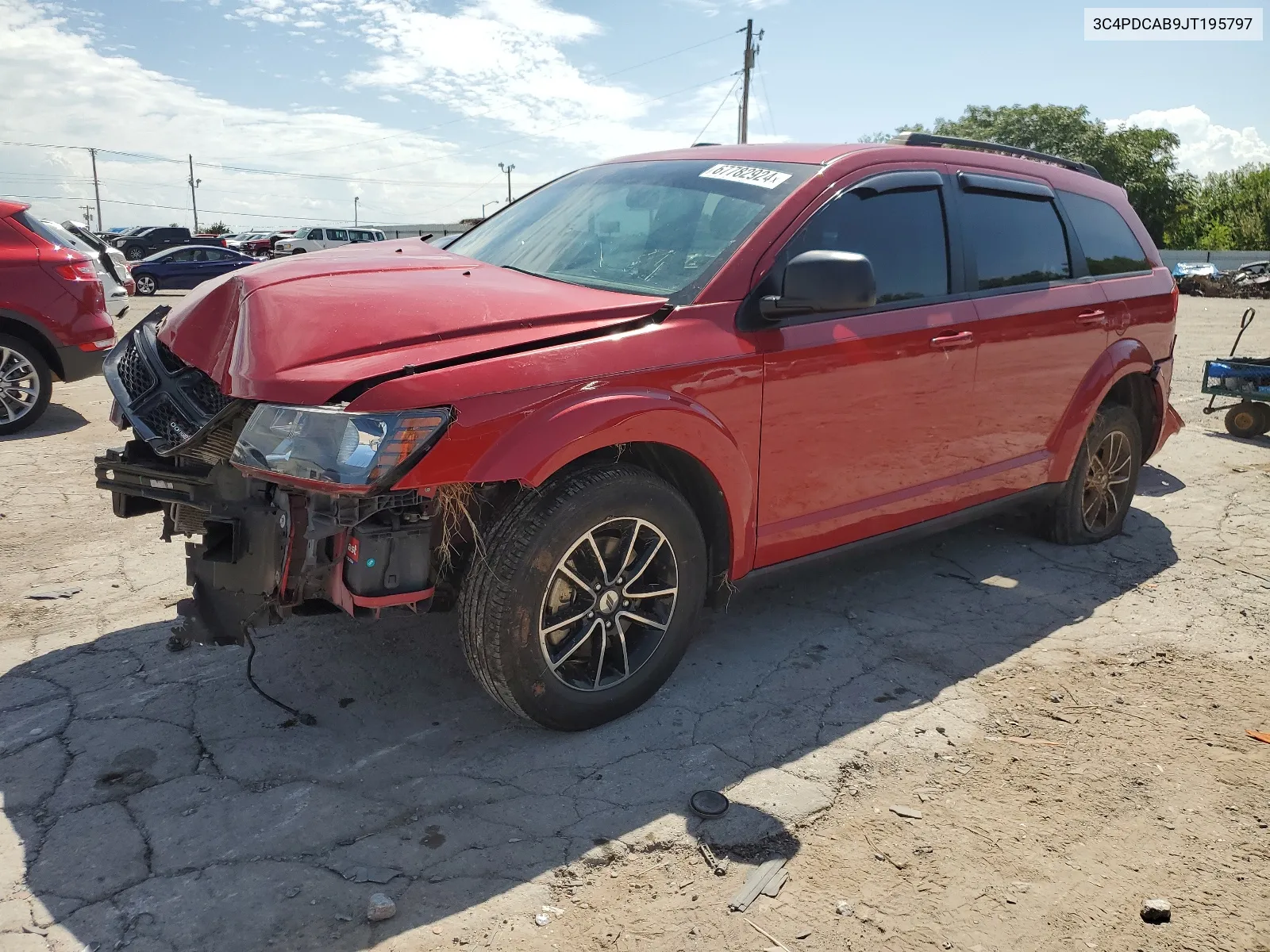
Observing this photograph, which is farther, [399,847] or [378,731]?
[378,731]

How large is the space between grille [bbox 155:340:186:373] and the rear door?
3.10m

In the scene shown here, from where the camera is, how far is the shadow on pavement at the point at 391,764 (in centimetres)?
239

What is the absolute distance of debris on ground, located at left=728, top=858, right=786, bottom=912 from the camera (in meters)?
2.41

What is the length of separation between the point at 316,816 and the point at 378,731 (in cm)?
48

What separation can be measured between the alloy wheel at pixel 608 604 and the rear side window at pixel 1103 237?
3.08m

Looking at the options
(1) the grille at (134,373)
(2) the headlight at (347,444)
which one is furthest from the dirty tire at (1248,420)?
(1) the grille at (134,373)

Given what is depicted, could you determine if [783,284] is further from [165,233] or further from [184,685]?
[165,233]

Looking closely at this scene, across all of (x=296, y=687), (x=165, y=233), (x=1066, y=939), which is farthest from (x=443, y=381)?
(x=165, y=233)

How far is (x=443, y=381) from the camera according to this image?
259 cm

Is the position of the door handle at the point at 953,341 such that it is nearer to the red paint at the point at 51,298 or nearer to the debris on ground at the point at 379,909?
the debris on ground at the point at 379,909

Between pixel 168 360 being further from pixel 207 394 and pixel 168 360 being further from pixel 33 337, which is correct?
pixel 33 337

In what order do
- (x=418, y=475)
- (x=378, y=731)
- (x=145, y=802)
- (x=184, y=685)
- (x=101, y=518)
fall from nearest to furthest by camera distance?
(x=418, y=475)
(x=145, y=802)
(x=378, y=731)
(x=184, y=685)
(x=101, y=518)

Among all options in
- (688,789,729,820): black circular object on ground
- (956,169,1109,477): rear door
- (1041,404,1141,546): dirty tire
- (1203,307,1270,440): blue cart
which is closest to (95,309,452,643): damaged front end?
(688,789,729,820): black circular object on ground

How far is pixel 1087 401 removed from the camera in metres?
4.79
